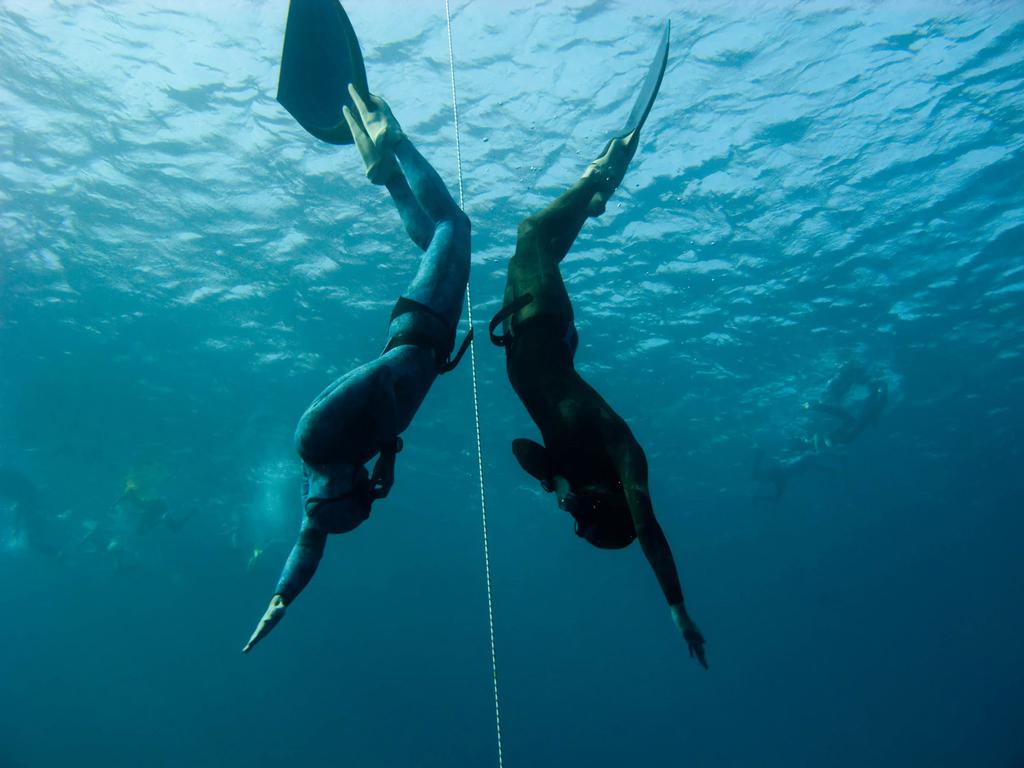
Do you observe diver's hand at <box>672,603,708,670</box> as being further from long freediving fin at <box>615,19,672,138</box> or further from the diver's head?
long freediving fin at <box>615,19,672,138</box>

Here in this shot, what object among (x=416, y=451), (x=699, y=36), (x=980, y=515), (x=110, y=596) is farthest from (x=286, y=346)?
(x=110, y=596)

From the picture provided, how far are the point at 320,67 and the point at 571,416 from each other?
415cm

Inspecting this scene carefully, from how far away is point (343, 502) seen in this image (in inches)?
136

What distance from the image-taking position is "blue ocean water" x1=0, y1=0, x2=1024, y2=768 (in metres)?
11.3

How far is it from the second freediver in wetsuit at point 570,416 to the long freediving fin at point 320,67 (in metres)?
2.16

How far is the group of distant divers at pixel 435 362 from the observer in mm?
3420

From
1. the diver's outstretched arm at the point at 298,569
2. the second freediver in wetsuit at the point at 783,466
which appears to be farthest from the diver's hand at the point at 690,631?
the second freediver in wetsuit at the point at 783,466

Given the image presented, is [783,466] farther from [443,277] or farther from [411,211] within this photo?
[443,277]

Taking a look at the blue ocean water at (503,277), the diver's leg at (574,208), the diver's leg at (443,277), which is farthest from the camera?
the blue ocean water at (503,277)

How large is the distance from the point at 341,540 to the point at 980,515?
43969mm

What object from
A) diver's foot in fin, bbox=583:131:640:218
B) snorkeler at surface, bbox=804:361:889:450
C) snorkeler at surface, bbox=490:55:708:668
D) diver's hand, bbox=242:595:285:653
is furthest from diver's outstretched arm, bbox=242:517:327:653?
snorkeler at surface, bbox=804:361:889:450

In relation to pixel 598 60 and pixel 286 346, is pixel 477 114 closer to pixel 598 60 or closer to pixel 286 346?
pixel 598 60

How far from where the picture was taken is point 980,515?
40094mm

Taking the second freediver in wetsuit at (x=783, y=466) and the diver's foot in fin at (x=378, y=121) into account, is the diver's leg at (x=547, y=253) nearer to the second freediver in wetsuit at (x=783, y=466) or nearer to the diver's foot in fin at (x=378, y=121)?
the diver's foot in fin at (x=378, y=121)
